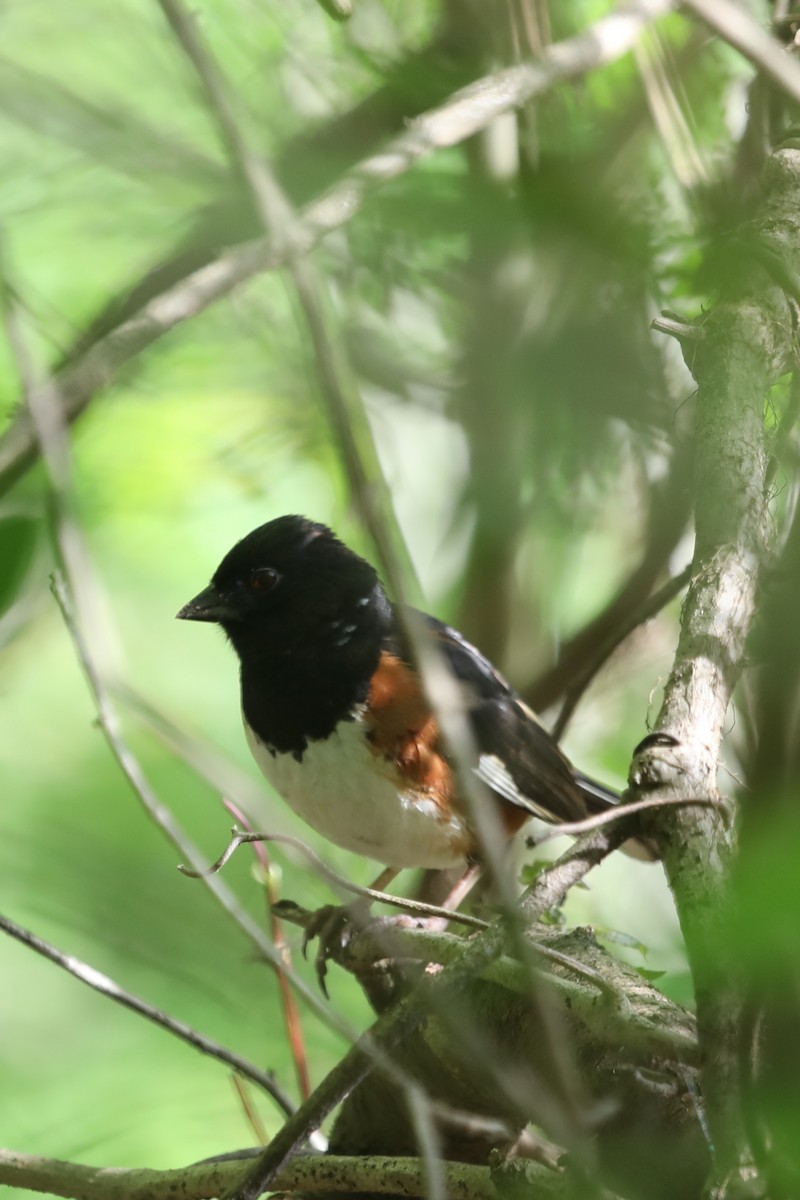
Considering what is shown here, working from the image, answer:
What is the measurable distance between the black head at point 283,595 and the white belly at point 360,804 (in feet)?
0.94

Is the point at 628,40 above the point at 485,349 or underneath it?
above

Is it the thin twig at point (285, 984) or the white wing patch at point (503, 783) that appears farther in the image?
the white wing patch at point (503, 783)

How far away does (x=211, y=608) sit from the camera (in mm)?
2740

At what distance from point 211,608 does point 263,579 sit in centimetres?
13

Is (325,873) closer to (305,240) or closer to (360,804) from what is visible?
(305,240)

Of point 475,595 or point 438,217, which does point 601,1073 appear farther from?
point 475,595

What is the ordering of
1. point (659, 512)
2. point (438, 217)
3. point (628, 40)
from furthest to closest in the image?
point (659, 512)
point (628, 40)
point (438, 217)

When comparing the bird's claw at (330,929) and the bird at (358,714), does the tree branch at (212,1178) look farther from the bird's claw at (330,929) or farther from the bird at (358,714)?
the bird at (358,714)

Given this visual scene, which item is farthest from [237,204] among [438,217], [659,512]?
[659,512]

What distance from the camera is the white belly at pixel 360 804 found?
8.19 feet

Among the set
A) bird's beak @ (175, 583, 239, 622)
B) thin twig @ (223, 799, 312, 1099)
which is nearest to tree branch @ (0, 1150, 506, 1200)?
thin twig @ (223, 799, 312, 1099)

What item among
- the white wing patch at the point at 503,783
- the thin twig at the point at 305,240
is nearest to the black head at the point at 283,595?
the white wing patch at the point at 503,783

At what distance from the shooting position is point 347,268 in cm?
188

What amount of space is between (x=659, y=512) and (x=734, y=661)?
1.10 metres
